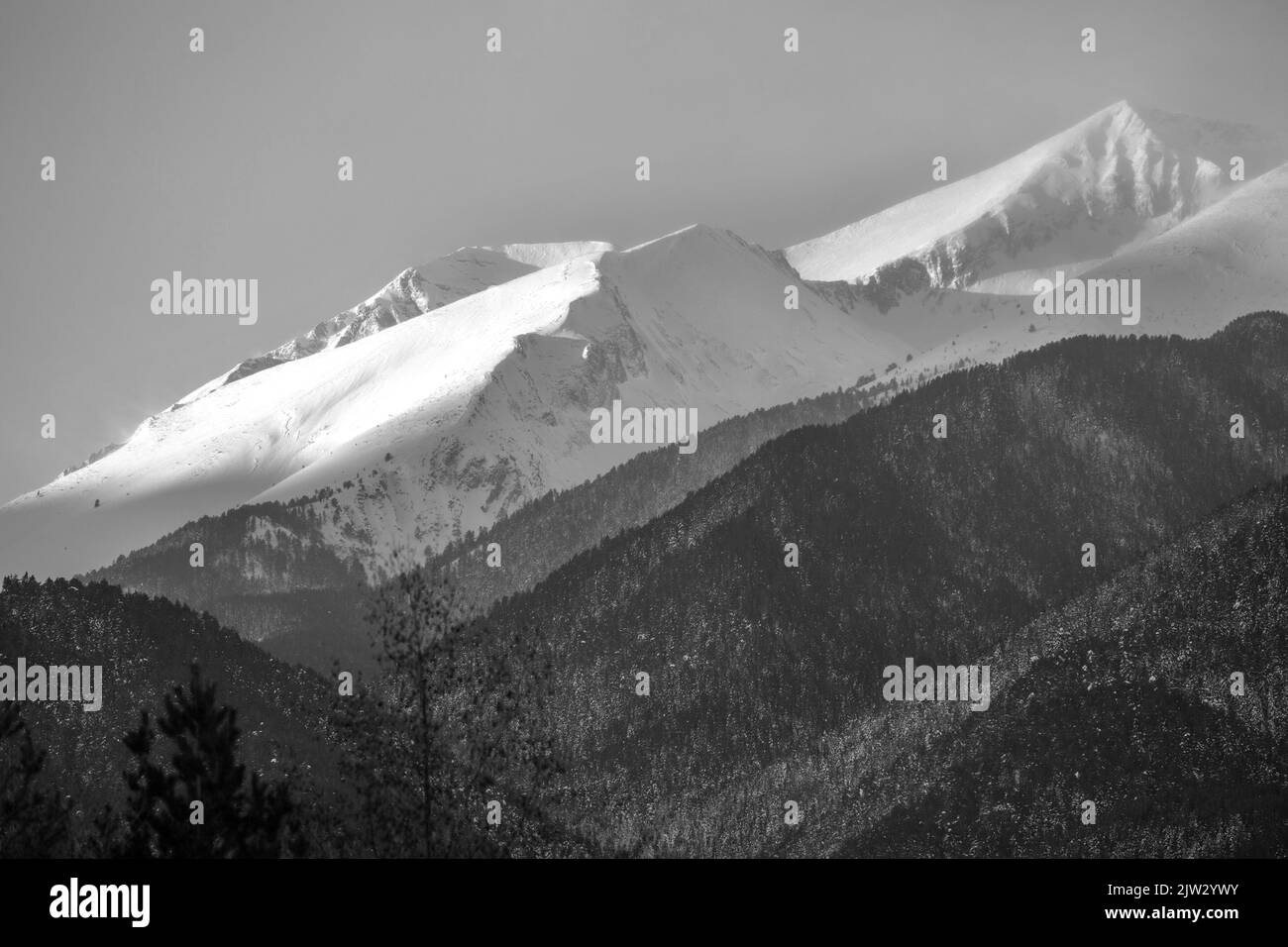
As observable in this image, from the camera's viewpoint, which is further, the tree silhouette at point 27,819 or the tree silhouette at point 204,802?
the tree silhouette at point 27,819

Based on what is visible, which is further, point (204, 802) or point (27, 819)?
point (27, 819)

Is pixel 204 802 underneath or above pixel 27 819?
above

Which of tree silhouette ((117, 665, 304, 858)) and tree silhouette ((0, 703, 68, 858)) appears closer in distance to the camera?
tree silhouette ((117, 665, 304, 858))
